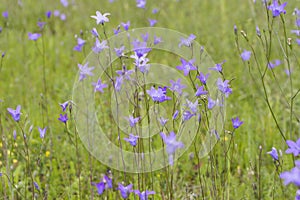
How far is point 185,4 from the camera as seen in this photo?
5.56m

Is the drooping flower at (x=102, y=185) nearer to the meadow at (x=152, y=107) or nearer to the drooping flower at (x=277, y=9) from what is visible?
the meadow at (x=152, y=107)

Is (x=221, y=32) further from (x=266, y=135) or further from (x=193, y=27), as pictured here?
(x=266, y=135)

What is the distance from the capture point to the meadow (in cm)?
197

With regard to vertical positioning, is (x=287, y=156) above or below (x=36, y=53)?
below

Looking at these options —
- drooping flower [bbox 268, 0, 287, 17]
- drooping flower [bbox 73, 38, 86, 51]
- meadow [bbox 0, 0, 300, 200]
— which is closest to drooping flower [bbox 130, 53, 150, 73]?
meadow [bbox 0, 0, 300, 200]

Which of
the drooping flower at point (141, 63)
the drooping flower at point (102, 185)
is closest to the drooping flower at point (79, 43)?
the drooping flower at point (141, 63)

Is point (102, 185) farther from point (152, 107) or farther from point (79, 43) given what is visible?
point (79, 43)

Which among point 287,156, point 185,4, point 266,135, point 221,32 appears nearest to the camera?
point 287,156

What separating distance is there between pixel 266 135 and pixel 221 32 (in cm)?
192

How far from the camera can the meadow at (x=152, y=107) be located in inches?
77.5

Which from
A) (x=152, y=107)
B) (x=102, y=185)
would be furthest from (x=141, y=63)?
(x=152, y=107)

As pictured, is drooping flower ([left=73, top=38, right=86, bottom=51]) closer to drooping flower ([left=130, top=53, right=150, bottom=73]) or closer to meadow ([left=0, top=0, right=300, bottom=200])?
meadow ([left=0, top=0, right=300, bottom=200])

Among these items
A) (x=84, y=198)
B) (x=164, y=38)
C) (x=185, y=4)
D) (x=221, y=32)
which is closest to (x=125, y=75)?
(x=84, y=198)

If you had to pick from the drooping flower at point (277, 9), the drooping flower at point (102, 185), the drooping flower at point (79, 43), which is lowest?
the drooping flower at point (102, 185)
